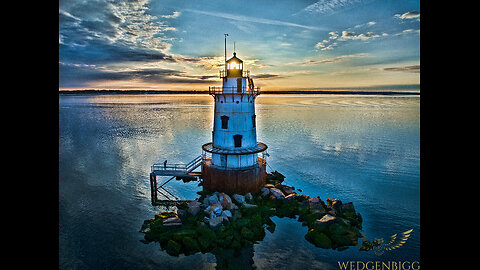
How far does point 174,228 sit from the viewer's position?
1775cm

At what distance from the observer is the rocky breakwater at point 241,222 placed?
16609 mm

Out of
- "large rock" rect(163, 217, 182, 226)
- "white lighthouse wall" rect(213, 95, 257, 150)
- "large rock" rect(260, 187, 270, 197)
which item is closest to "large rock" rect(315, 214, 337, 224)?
"large rock" rect(260, 187, 270, 197)

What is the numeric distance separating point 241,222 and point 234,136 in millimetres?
7443

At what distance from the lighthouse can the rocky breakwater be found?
1181 millimetres

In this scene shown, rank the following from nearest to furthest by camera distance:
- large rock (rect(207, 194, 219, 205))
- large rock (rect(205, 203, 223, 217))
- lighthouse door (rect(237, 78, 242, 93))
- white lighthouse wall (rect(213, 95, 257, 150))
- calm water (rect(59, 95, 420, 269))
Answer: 1. calm water (rect(59, 95, 420, 269))
2. large rock (rect(205, 203, 223, 217))
3. large rock (rect(207, 194, 219, 205))
4. lighthouse door (rect(237, 78, 242, 93))
5. white lighthouse wall (rect(213, 95, 257, 150))

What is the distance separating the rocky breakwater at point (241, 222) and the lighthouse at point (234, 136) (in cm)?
118

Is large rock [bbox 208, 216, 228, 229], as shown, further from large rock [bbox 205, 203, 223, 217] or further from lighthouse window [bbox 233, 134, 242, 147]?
lighthouse window [bbox 233, 134, 242, 147]

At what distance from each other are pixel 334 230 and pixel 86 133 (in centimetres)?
6245

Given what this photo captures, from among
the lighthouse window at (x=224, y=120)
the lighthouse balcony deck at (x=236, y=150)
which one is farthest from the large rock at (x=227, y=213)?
the lighthouse window at (x=224, y=120)

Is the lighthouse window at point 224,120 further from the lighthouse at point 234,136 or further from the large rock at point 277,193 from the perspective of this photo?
the large rock at point 277,193

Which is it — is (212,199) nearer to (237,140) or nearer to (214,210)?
(214,210)

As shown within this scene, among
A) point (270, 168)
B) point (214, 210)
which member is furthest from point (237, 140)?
point (270, 168)

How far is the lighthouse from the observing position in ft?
71.2
